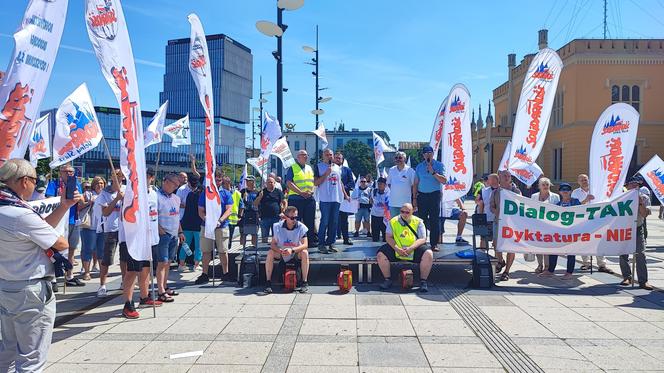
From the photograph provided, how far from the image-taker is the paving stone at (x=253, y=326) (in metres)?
5.27

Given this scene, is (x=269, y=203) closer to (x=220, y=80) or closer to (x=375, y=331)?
(x=375, y=331)

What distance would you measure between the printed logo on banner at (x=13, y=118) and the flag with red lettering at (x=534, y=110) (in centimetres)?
709

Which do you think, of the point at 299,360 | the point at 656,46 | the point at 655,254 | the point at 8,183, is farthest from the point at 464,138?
the point at 656,46

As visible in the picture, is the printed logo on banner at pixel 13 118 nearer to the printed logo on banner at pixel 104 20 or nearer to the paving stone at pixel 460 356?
the printed logo on banner at pixel 104 20

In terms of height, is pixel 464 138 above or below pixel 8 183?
above

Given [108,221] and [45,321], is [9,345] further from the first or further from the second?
[108,221]

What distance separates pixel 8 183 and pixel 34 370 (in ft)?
4.17

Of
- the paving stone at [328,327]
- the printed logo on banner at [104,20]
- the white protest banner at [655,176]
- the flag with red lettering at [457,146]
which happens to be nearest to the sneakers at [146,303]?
the paving stone at [328,327]

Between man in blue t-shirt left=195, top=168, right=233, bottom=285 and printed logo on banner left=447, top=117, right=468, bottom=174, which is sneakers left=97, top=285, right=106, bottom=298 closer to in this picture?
man in blue t-shirt left=195, top=168, right=233, bottom=285

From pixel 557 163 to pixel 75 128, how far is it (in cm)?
3359

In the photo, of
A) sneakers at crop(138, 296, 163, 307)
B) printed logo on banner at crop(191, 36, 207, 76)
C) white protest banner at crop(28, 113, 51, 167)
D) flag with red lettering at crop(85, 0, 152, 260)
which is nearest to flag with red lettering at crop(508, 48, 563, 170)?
printed logo on banner at crop(191, 36, 207, 76)

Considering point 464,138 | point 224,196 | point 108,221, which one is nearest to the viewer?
point 108,221

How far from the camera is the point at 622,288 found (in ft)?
24.6

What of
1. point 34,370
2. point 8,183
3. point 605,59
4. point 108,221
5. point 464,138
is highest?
point 605,59
